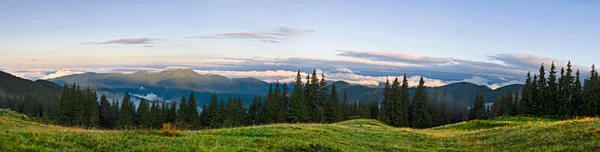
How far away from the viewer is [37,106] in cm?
15450

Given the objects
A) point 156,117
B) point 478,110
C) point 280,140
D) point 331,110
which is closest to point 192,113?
point 156,117

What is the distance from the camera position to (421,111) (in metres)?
105

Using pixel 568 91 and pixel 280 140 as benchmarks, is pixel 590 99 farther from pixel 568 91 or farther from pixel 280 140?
pixel 280 140

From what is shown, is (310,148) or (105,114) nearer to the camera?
(310,148)

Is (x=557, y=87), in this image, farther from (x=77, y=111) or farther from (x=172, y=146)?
(x=77, y=111)

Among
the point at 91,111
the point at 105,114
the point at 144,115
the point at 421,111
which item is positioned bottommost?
the point at 105,114

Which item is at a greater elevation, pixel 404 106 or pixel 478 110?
pixel 404 106

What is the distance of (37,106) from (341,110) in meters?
122

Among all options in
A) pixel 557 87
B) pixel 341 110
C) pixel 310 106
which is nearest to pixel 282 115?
pixel 310 106

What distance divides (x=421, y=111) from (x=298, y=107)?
3754 centimetres

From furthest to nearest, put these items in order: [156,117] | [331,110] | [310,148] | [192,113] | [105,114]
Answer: [105,114]
[156,117]
[192,113]
[331,110]
[310,148]

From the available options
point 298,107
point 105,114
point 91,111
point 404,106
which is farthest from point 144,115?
point 404,106

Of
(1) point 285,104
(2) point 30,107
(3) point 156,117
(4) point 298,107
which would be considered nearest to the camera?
(4) point 298,107

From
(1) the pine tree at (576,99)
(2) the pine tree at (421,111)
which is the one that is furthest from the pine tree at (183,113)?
(1) the pine tree at (576,99)
